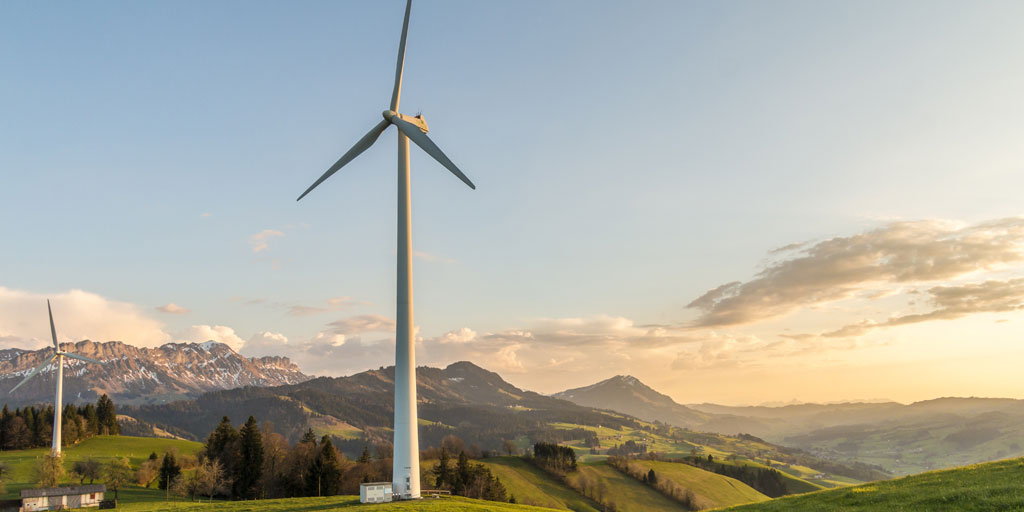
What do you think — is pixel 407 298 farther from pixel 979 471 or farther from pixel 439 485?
pixel 439 485

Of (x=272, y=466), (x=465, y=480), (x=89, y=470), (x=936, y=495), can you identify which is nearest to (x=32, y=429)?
(x=89, y=470)

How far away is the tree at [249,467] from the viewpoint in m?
117

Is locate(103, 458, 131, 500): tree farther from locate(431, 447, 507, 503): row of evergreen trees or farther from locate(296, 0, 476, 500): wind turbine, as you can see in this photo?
locate(296, 0, 476, 500): wind turbine

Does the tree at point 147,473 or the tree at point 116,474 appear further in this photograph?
the tree at point 147,473

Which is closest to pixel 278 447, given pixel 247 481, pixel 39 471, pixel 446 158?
pixel 247 481

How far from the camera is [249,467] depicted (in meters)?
118

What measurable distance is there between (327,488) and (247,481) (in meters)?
15.9

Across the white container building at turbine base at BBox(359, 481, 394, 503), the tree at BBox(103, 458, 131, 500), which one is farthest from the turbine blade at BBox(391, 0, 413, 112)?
the tree at BBox(103, 458, 131, 500)

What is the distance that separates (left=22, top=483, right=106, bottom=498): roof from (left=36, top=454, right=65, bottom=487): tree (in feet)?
66.5

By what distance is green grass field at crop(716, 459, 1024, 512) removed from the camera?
2453cm

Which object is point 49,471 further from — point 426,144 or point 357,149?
point 426,144

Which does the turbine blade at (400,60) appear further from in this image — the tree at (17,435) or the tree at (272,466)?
the tree at (17,435)

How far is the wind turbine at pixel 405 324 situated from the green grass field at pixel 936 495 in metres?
26.2

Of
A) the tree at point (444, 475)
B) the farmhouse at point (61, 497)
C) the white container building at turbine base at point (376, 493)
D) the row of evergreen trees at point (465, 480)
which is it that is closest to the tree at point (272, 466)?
the farmhouse at point (61, 497)
